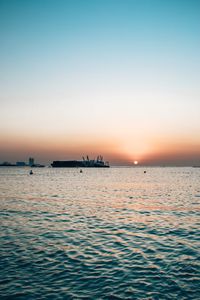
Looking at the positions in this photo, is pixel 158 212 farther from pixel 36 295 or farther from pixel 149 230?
pixel 36 295

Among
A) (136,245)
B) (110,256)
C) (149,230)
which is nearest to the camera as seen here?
(110,256)

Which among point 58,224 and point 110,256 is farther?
point 58,224

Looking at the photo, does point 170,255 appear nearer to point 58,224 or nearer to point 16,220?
point 58,224

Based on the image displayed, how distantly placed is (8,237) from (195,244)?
15138 mm

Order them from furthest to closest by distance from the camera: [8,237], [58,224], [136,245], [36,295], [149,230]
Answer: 1. [58,224]
2. [149,230]
3. [8,237]
4. [136,245]
5. [36,295]

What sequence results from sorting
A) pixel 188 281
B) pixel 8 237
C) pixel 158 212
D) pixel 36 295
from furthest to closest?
pixel 158 212 < pixel 8 237 < pixel 188 281 < pixel 36 295

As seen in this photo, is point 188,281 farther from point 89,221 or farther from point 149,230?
point 89,221

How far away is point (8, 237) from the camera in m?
22.5

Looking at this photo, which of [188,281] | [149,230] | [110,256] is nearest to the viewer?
[188,281]

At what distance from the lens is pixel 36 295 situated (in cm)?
1223

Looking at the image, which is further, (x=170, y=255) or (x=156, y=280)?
(x=170, y=255)

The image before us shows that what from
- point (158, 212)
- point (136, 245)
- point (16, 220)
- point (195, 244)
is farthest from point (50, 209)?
point (195, 244)

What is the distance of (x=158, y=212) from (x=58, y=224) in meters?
15.1

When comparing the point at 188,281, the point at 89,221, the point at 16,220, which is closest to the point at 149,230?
the point at 89,221
